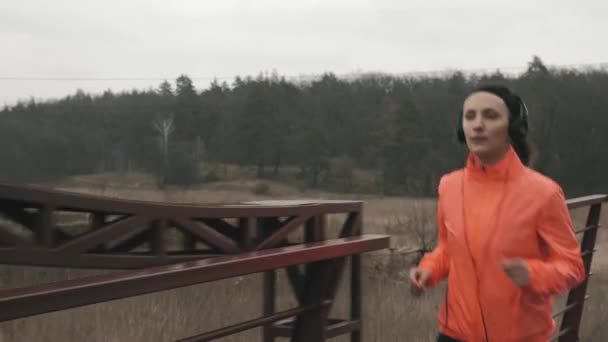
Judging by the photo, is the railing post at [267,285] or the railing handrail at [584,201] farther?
the railing handrail at [584,201]

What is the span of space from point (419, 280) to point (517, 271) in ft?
1.32

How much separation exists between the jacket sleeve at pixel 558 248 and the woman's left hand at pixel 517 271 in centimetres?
7

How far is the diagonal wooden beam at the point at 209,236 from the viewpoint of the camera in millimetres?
3094

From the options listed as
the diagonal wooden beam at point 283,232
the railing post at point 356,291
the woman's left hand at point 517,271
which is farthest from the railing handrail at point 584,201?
the woman's left hand at point 517,271

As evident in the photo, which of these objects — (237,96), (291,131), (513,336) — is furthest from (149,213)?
(291,131)

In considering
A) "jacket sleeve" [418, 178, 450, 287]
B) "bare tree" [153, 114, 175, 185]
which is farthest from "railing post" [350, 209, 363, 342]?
"bare tree" [153, 114, 175, 185]

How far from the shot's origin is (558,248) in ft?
9.04

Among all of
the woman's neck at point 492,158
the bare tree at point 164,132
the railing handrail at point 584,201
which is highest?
the woman's neck at point 492,158

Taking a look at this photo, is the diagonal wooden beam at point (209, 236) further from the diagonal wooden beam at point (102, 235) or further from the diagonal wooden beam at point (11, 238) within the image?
the diagonal wooden beam at point (11, 238)

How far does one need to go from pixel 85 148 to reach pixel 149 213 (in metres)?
29.1

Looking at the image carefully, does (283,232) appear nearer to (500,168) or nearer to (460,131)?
(460,131)

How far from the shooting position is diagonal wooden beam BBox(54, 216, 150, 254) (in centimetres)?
268

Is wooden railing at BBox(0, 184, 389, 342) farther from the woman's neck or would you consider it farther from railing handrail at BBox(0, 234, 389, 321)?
the woman's neck

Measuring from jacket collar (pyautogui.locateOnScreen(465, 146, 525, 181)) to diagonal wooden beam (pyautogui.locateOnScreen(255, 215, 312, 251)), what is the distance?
91 cm
